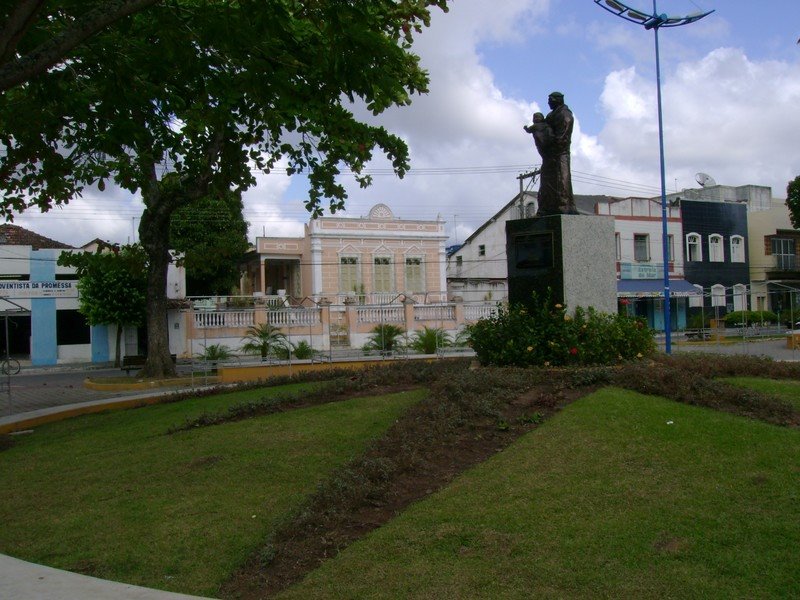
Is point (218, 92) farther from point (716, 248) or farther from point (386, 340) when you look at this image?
point (716, 248)

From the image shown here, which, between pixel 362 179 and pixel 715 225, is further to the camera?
pixel 715 225

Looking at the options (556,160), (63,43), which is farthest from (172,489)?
(556,160)

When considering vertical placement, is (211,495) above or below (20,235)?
below

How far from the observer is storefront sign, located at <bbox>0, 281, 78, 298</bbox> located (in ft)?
109

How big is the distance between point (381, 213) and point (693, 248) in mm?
19161

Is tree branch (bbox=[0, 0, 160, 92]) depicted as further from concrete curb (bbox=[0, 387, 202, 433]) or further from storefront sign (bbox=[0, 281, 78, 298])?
storefront sign (bbox=[0, 281, 78, 298])

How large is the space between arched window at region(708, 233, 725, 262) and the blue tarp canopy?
2.99 meters

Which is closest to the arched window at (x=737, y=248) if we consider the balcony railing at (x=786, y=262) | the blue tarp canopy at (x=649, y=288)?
the balcony railing at (x=786, y=262)

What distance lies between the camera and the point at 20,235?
3847cm

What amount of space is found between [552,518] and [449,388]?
358 cm

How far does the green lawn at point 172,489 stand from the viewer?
5203 mm

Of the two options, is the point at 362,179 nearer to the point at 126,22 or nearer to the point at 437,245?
the point at 126,22

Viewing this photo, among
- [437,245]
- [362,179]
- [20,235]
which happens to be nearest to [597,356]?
[362,179]

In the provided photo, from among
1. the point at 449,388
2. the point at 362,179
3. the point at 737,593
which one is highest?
the point at 362,179
